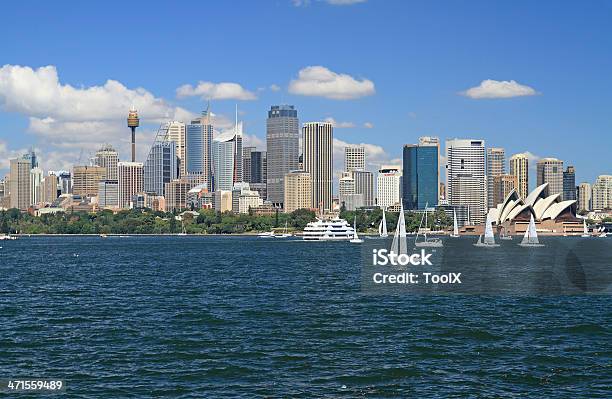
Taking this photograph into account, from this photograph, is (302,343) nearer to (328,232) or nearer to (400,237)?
(400,237)

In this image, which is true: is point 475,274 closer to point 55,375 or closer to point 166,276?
point 166,276

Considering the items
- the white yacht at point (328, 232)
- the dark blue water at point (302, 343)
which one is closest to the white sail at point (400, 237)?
the dark blue water at point (302, 343)

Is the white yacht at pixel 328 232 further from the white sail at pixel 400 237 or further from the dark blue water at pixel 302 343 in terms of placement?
the dark blue water at pixel 302 343

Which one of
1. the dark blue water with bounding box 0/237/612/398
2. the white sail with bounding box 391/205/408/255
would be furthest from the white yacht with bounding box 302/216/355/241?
the dark blue water with bounding box 0/237/612/398

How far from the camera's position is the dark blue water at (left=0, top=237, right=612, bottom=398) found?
28.3 meters

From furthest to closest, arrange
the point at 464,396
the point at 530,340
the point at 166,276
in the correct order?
the point at 166,276, the point at 530,340, the point at 464,396

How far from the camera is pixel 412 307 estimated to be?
4906 centimetres

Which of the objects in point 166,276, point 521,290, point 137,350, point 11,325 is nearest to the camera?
point 137,350

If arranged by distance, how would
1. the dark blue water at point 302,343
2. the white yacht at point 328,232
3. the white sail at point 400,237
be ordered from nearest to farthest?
the dark blue water at point 302,343 → the white sail at point 400,237 → the white yacht at point 328,232

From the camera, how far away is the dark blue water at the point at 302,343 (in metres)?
28.3

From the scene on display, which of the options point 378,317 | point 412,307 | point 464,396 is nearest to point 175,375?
point 464,396

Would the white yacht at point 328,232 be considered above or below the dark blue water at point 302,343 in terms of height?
above

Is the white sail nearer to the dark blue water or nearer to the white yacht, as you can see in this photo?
the dark blue water

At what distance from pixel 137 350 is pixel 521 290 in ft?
112
